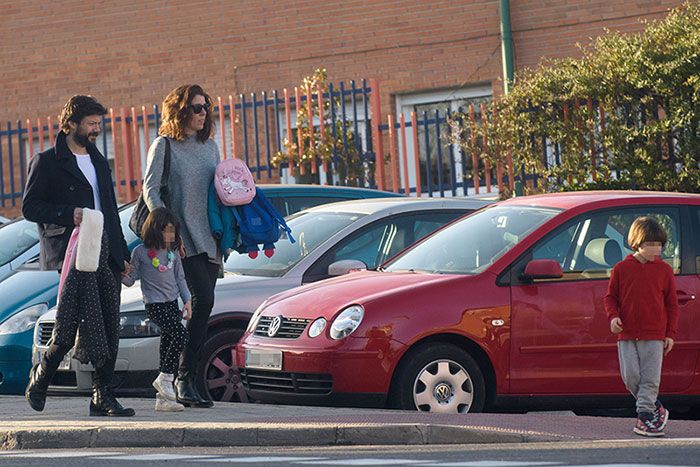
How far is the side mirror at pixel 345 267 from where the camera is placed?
1148 cm

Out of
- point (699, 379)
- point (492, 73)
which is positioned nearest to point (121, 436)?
point (699, 379)

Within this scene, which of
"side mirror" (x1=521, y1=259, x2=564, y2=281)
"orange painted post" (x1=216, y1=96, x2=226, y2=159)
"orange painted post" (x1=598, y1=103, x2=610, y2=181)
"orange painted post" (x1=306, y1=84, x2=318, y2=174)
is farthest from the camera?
"orange painted post" (x1=216, y1=96, x2=226, y2=159)

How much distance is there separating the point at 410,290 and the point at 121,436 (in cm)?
211

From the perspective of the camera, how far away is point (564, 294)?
10281 mm

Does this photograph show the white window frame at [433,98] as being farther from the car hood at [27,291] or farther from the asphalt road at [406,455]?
the asphalt road at [406,455]

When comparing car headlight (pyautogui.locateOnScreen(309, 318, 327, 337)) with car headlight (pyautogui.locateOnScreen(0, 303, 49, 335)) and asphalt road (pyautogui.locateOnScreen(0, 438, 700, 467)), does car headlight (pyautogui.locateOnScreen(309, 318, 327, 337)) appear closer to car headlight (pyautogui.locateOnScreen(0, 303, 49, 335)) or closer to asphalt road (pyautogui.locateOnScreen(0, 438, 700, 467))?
asphalt road (pyautogui.locateOnScreen(0, 438, 700, 467))

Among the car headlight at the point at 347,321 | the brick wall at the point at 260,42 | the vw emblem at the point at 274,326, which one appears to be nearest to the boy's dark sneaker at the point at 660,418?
the car headlight at the point at 347,321

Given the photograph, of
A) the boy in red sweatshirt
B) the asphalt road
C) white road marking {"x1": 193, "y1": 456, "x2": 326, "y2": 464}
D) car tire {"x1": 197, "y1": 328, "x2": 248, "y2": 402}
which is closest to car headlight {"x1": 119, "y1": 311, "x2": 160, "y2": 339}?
car tire {"x1": 197, "y1": 328, "x2": 248, "y2": 402}

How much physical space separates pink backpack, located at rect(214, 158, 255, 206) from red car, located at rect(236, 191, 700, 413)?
85cm

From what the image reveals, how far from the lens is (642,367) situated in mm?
9414

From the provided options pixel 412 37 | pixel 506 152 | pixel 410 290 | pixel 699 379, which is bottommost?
pixel 699 379

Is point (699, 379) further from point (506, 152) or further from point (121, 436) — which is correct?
point (506, 152)

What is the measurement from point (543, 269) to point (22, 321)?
4372mm

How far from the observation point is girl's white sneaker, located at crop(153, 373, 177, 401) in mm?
10062
